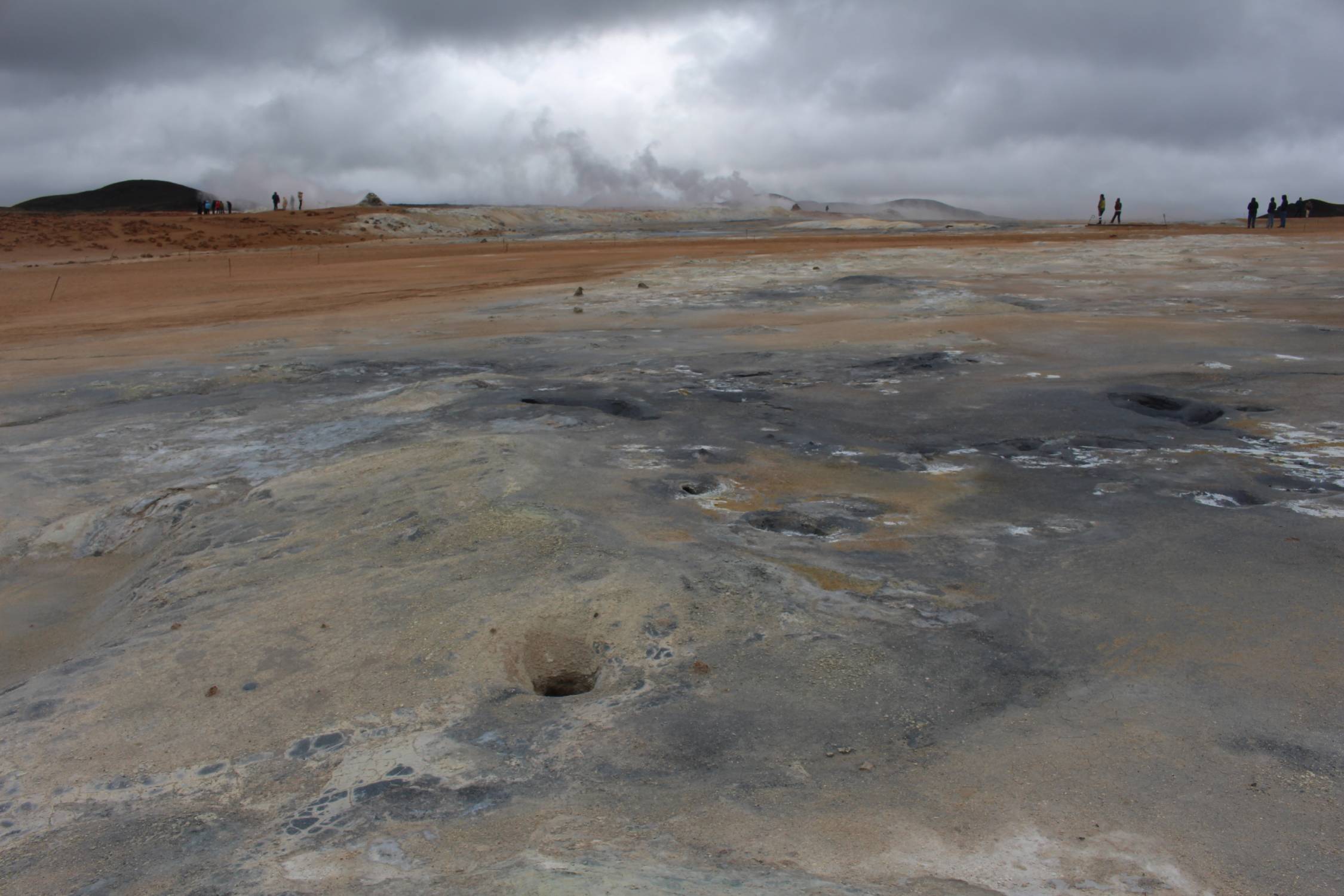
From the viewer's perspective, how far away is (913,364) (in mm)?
8422

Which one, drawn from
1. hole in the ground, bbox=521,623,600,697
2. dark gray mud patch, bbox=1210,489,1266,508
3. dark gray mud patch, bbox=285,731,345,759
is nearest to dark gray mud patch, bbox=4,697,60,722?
dark gray mud patch, bbox=285,731,345,759

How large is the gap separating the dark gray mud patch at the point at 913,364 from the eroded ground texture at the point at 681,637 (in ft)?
1.61

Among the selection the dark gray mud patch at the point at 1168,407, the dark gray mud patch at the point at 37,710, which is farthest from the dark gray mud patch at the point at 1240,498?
the dark gray mud patch at the point at 37,710

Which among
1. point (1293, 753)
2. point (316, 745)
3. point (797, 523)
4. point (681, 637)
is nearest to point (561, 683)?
point (681, 637)

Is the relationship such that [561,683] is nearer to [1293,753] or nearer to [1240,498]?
[1293,753]

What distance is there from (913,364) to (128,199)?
71.3 m

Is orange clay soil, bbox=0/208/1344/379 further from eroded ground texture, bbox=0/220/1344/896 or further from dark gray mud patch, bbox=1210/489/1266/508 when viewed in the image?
dark gray mud patch, bbox=1210/489/1266/508

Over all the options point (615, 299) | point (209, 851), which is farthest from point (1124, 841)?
point (615, 299)

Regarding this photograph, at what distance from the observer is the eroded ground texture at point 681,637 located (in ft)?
8.07

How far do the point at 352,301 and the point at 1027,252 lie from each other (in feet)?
43.1

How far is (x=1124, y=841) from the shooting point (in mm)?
2438

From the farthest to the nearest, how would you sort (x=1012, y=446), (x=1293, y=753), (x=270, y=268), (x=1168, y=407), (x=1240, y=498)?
(x=270, y=268) → (x=1168, y=407) → (x=1012, y=446) → (x=1240, y=498) → (x=1293, y=753)

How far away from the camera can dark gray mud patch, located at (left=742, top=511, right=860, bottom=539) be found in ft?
15.2

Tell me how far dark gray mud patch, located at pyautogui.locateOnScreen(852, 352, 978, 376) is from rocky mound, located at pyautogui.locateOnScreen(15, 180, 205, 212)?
63.6 metres
